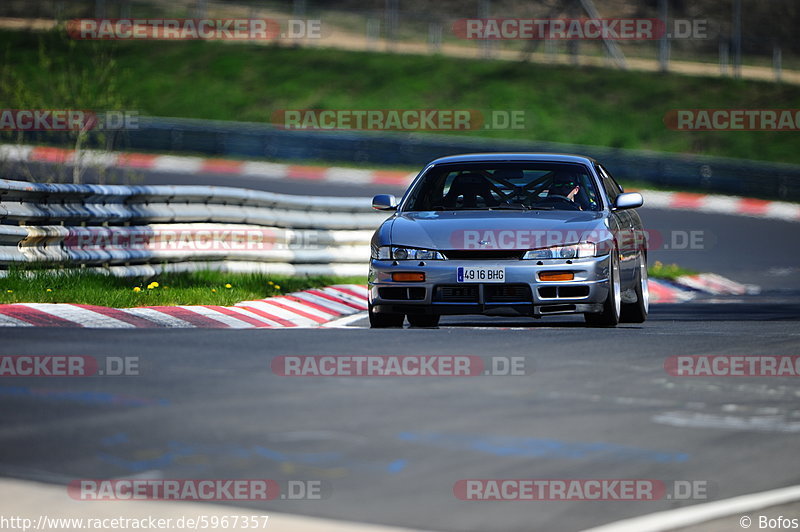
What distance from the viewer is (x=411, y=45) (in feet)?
138

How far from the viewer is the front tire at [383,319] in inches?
444

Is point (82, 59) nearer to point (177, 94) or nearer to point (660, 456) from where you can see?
point (177, 94)

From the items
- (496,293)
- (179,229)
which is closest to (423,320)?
(496,293)

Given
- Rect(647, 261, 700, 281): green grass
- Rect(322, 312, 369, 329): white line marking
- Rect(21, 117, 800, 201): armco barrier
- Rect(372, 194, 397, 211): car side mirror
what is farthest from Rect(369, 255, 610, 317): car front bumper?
Rect(21, 117, 800, 201): armco barrier

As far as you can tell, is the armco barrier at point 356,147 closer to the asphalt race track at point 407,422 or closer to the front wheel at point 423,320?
the front wheel at point 423,320

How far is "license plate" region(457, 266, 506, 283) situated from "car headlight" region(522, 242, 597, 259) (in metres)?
0.26

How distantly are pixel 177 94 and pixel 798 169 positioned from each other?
18.0 meters

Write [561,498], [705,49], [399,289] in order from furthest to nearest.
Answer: [705,49]
[399,289]
[561,498]

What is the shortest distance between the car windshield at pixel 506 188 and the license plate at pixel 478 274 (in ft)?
3.44

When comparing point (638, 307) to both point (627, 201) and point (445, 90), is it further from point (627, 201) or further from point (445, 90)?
point (445, 90)

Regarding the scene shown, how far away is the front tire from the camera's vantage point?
11.3 metres

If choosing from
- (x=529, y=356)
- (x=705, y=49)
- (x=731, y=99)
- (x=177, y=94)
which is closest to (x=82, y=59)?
(x=177, y=94)

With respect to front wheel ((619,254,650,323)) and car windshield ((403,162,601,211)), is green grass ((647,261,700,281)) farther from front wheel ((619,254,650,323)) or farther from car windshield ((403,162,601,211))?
car windshield ((403,162,601,211))

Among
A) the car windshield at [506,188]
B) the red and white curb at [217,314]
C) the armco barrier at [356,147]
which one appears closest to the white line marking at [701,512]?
the red and white curb at [217,314]
